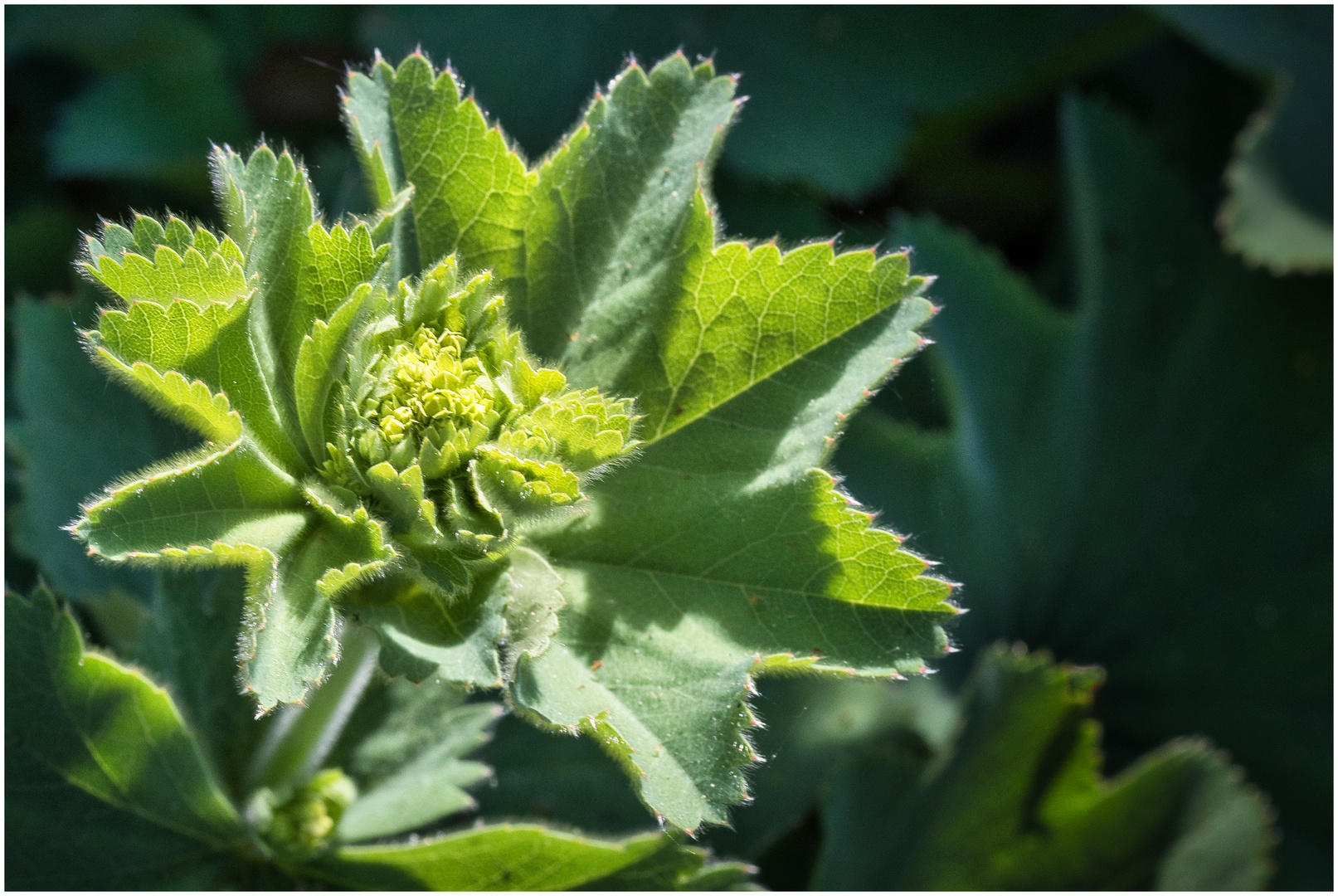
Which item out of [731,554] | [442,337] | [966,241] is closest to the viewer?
[442,337]

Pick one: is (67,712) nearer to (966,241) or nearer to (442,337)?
(442,337)

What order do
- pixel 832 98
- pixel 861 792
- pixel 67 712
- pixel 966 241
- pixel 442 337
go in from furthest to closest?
1. pixel 832 98
2. pixel 966 241
3. pixel 861 792
4. pixel 67 712
5. pixel 442 337

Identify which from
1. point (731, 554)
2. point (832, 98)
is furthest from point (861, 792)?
point (832, 98)

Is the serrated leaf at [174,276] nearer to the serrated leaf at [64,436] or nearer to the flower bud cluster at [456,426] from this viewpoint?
the flower bud cluster at [456,426]

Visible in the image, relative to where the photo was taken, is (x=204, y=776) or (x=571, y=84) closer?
(x=204, y=776)

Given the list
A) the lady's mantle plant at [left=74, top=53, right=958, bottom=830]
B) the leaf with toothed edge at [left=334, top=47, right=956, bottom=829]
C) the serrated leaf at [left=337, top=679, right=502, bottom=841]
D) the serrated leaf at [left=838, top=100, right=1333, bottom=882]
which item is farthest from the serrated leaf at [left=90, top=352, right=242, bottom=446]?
the serrated leaf at [left=838, top=100, right=1333, bottom=882]

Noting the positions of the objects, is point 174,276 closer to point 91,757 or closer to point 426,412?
point 426,412

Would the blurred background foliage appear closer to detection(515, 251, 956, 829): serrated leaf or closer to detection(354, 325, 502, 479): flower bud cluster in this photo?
detection(515, 251, 956, 829): serrated leaf
